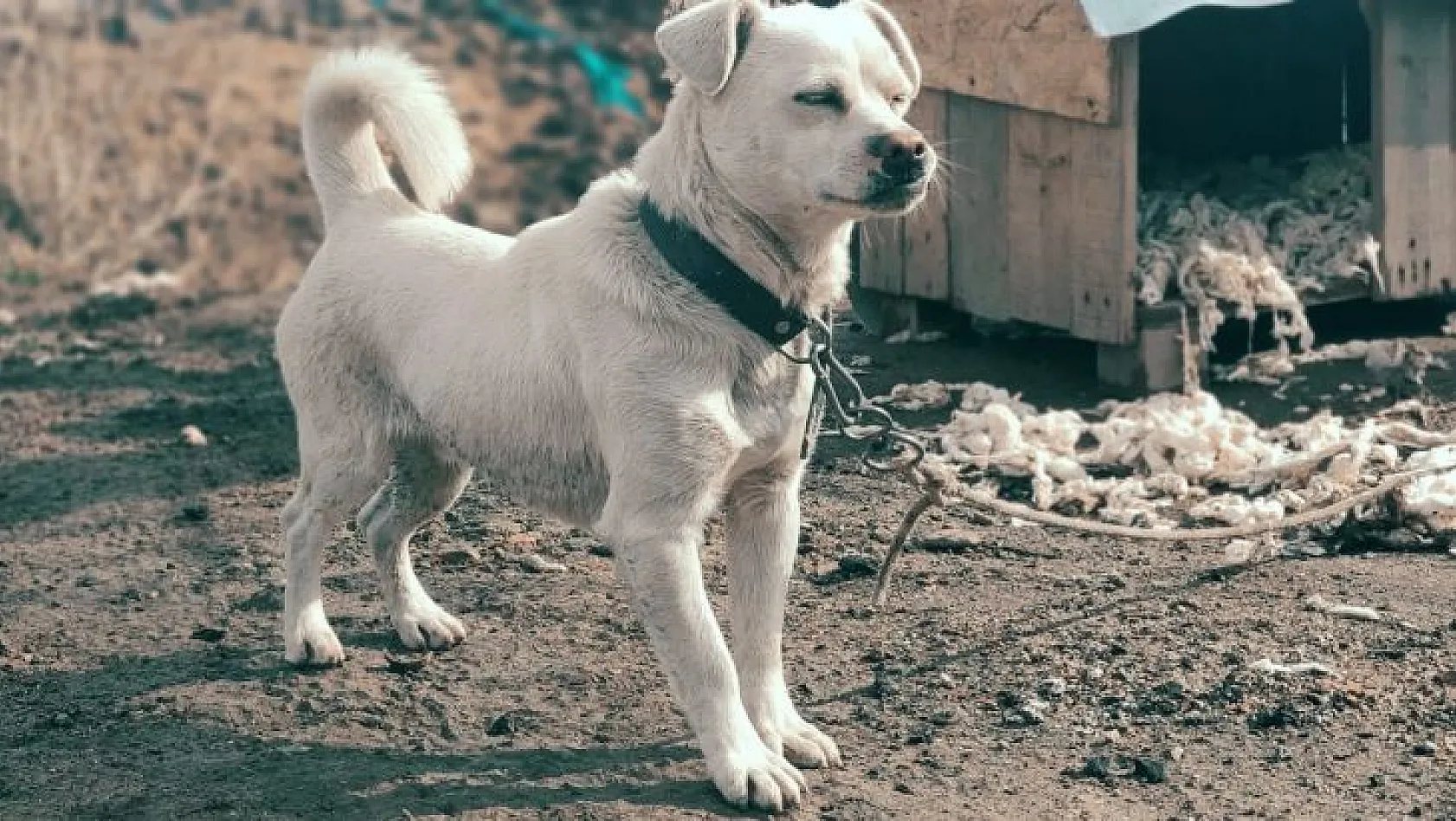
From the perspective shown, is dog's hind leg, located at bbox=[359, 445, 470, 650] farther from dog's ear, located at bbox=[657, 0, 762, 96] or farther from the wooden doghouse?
the wooden doghouse

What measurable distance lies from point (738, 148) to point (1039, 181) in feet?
11.4

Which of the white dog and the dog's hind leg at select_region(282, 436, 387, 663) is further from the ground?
the white dog

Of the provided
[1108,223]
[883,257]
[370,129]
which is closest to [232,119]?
[883,257]

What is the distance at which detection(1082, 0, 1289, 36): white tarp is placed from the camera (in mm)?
7043

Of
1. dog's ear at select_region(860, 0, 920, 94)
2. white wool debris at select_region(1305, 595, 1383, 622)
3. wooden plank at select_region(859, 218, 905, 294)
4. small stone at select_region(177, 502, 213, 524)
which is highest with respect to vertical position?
dog's ear at select_region(860, 0, 920, 94)

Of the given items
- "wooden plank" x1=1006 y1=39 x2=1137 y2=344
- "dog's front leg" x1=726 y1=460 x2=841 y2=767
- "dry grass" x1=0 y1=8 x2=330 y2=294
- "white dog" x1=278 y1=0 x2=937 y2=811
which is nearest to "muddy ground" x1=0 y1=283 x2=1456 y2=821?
"dog's front leg" x1=726 y1=460 x2=841 y2=767

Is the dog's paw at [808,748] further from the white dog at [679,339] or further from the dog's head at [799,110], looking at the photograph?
the dog's head at [799,110]

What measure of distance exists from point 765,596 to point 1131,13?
312cm

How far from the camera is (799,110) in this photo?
434 centimetres

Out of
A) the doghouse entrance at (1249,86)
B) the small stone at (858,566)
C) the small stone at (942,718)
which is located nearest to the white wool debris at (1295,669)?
the small stone at (942,718)

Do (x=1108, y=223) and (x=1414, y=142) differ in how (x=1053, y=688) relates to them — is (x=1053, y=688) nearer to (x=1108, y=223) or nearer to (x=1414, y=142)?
(x=1108, y=223)

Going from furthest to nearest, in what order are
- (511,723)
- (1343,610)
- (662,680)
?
(1343,610), (662,680), (511,723)

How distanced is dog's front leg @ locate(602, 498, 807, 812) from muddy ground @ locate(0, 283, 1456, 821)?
100 millimetres

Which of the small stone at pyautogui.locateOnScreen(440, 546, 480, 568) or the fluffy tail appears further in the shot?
the small stone at pyautogui.locateOnScreen(440, 546, 480, 568)
